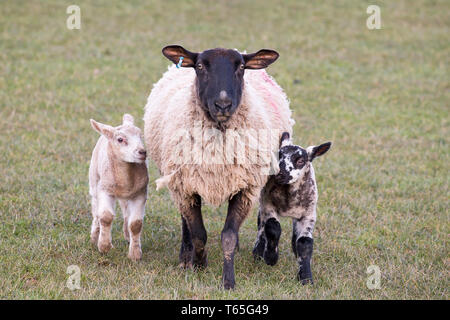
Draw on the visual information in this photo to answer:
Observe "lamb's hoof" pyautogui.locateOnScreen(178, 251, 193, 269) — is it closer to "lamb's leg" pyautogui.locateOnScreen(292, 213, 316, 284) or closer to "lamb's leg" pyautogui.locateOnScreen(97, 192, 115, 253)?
"lamb's leg" pyautogui.locateOnScreen(97, 192, 115, 253)

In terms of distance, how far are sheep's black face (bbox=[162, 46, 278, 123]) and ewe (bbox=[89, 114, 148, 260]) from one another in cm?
85

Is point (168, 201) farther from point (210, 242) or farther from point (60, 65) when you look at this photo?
point (60, 65)

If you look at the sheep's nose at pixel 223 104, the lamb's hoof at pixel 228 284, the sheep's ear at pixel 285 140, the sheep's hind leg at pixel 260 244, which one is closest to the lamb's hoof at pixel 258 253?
the sheep's hind leg at pixel 260 244

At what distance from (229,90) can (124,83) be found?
856cm

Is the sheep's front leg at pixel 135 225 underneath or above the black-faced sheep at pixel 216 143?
underneath

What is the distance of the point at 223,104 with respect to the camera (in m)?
Result: 5.37

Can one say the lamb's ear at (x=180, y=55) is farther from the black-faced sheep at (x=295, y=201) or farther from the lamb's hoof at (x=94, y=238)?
the lamb's hoof at (x=94, y=238)

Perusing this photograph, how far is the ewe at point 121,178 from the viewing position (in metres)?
6.07

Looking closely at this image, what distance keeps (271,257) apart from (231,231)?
773 mm

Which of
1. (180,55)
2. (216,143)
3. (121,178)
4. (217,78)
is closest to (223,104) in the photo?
(217,78)

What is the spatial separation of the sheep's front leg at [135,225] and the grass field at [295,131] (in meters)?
0.18

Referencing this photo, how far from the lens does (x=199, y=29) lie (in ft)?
57.5

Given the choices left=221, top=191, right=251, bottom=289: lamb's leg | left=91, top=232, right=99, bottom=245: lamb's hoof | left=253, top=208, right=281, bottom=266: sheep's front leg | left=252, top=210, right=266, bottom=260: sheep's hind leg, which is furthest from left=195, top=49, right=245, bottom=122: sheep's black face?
left=91, top=232, right=99, bottom=245: lamb's hoof
